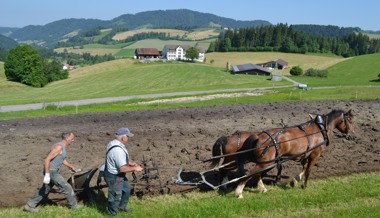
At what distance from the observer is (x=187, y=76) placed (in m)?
74.5

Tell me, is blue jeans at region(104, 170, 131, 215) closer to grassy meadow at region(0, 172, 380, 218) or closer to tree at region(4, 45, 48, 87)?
grassy meadow at region(0, 172, 380, 218)

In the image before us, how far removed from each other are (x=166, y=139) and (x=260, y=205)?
665 cm

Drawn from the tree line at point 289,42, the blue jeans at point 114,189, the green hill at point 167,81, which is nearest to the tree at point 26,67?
the green hill at point 167,81

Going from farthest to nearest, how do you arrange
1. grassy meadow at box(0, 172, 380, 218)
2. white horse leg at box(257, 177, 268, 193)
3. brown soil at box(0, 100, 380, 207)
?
brown soil at box(0, 100, 380, 207), white horse leg at box(257, 177, 268, 193), grassy meadow at box(0, 172, 380, 218)

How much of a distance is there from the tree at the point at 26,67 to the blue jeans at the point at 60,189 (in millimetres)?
77473

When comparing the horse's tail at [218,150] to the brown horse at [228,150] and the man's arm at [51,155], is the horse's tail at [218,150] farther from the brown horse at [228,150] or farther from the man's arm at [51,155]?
the man's arm at [51,155]

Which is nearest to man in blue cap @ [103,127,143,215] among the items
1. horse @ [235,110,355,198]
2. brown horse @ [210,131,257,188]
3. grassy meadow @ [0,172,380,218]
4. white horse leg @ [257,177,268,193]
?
grassy meadow @ [0,172,380,218]

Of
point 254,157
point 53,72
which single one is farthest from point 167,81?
point 254,157

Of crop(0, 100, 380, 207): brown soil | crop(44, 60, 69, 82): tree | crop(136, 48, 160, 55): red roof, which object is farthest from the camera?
crop(136, 48, 160, 55): red roof

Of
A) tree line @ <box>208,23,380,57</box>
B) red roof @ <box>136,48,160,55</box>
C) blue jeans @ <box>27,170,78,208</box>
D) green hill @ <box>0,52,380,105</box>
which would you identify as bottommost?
green hill @ <box>0,52,380,105</box>

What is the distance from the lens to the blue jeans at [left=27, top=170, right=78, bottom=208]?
8.30 metres

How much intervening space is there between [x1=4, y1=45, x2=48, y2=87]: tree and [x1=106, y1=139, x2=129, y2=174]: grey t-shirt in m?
78.7

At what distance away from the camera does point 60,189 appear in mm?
8375

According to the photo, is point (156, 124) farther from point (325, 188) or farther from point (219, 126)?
point (325, 188)
